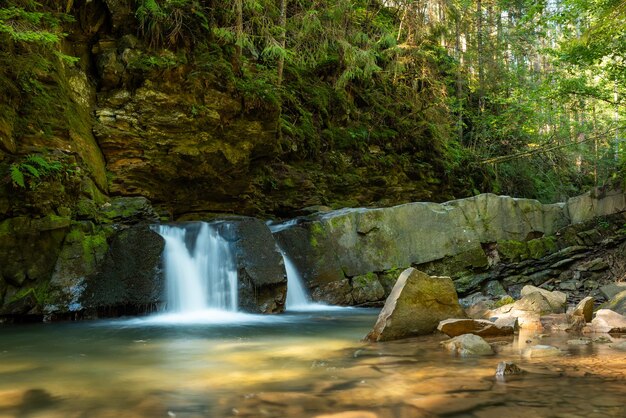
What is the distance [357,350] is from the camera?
5309 millimetres

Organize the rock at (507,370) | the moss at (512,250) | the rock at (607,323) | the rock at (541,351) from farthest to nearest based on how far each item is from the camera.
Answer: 1. the moss at (512,250)
2. the rock at (607,323)
3. the rock at (541,351)
4. the rock at (507,370)

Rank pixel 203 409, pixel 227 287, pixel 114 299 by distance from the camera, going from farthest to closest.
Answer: pixel 227 287 → pixel 114 299 → pixel 203 409

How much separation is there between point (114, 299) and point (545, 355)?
6707 millimetres

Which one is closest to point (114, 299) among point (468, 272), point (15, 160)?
point (15, 160)

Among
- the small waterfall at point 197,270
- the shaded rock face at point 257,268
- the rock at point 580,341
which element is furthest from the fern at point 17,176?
the rock at point 580,341

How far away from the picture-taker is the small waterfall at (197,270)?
8.84 meters

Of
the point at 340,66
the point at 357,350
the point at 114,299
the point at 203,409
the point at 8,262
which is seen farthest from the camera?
the point at 340,66

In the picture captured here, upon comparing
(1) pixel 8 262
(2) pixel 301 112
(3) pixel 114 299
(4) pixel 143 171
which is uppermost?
(2) pixel 301 112

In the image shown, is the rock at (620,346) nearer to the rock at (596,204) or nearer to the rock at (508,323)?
the rock at (508,323)

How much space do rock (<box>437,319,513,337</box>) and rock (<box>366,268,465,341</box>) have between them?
0.27 meters

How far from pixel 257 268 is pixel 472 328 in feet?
15.0

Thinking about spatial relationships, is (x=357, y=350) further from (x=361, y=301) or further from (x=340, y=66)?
(x=340, y=66)

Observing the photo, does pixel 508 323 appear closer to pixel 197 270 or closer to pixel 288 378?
pixel 288 378

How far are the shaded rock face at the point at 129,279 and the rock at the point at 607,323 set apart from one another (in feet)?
22.4
